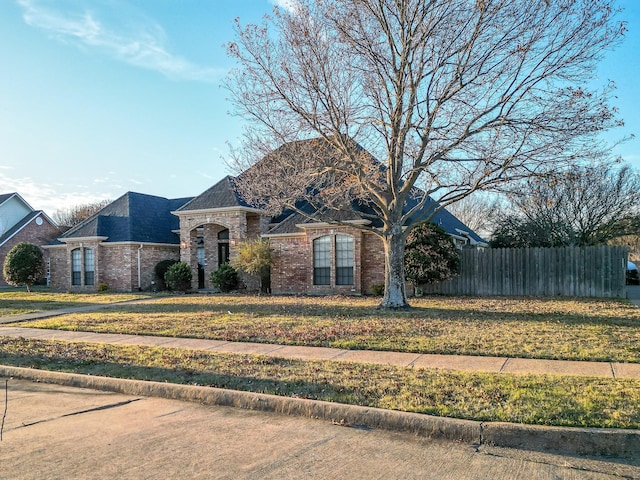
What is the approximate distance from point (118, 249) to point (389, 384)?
79.6 feet

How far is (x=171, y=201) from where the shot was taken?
33.8 m

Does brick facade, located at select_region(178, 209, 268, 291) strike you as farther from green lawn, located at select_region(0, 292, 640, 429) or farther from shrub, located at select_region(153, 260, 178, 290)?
green lawn, located at select_region(0, 292, 640, 429)

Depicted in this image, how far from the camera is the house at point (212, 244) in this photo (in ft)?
73.5

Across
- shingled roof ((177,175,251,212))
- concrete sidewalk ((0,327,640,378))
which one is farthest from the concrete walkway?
shingled roof ((177,175,251,212))

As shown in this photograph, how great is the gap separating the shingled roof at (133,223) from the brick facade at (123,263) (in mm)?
418

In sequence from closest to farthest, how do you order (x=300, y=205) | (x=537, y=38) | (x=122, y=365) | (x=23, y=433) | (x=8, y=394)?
(x=23, y=433)
(x=8, y=394)
(x=122, y=365)
(x=537, y=38)
(x=300, y=205)

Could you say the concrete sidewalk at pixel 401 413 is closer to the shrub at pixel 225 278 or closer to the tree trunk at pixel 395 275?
the tree trunk at pixel 395 275

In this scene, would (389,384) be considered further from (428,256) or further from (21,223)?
(21,223)

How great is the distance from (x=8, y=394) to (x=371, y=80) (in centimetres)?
1163

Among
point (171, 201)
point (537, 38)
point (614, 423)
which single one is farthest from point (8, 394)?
point (171, 201)

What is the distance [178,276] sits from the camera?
85.7 ft

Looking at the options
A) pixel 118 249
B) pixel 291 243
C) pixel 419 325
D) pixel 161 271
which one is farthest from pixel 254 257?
pixel 419 325

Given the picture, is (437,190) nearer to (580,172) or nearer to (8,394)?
(580,172)

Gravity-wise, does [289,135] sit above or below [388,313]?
above
